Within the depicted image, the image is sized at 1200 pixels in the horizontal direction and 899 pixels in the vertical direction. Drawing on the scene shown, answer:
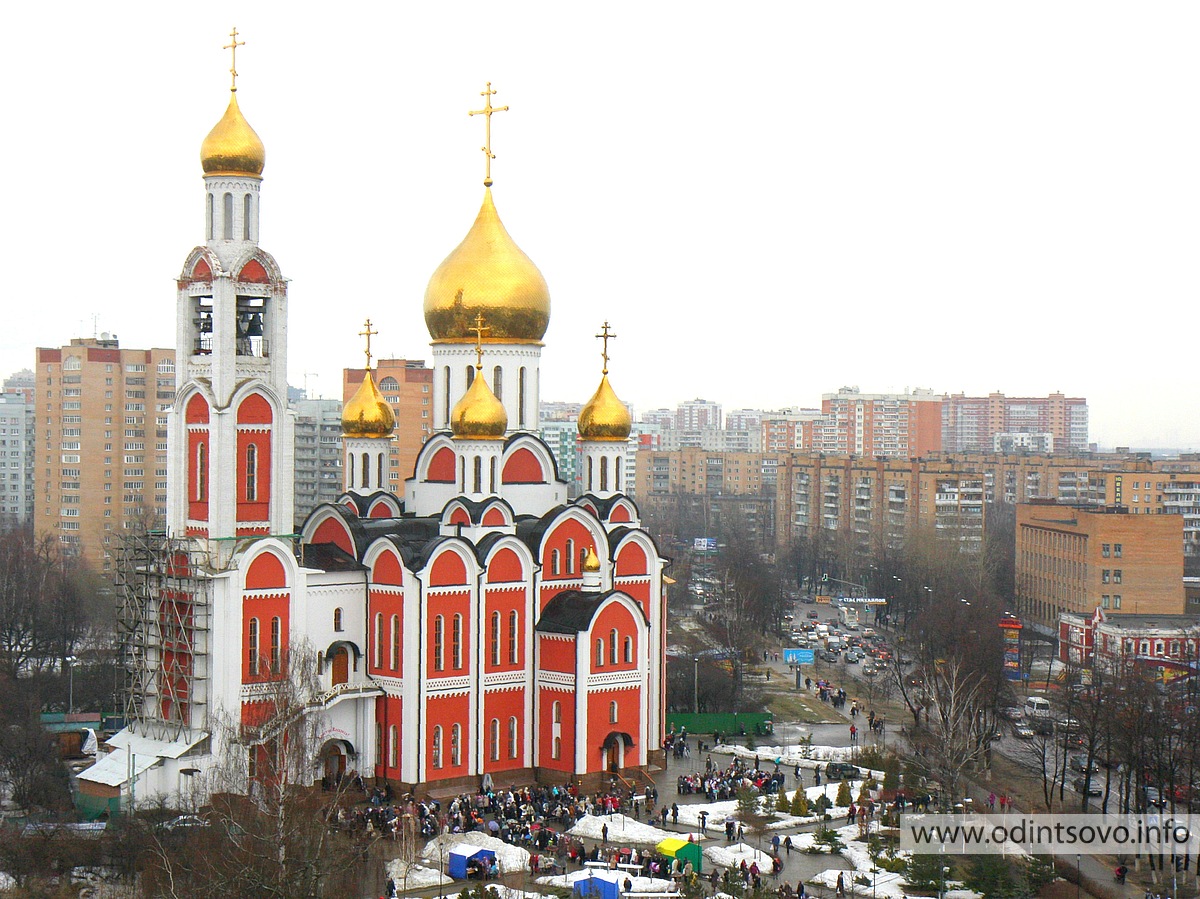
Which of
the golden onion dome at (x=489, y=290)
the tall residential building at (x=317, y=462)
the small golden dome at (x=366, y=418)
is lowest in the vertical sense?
the tall residential building at (x=317, y=462)

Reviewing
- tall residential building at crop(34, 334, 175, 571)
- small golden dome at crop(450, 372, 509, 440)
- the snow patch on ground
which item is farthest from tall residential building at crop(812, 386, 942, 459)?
the snow patch on ground

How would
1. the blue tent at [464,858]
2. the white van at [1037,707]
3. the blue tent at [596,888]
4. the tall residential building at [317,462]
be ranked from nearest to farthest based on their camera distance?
the blue tent at [596,888] → the blue tent at [464,858] → the white van at [1037,707] → the tall residential building at [317,462]

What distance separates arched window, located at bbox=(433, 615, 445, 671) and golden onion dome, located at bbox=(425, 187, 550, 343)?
6.37m

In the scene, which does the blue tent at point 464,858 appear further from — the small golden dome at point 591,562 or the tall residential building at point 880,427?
the tall residential building at point 880,427

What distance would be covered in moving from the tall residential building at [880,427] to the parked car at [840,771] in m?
80.2

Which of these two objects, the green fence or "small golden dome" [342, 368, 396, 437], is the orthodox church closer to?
"small golden dome" [342, 368, 396, 437]

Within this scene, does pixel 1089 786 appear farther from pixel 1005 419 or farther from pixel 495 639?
pixel 1005 419

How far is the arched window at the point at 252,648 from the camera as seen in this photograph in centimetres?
2811

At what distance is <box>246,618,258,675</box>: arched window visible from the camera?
28109 millimetres

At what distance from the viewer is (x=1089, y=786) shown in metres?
30.6

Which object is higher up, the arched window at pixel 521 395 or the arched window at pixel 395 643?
the arched window at pixel 521 395

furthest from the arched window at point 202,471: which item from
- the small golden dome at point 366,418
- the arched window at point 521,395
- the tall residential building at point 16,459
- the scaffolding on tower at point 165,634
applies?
the tall residential building at point 16,459

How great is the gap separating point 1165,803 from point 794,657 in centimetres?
1585

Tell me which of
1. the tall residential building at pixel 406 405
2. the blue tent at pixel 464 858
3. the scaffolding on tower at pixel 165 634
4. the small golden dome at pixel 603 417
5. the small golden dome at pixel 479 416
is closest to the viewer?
the blue tent at pixel 464 858
